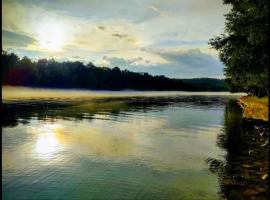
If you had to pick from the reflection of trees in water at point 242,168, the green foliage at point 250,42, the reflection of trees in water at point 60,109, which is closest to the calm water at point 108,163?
the reflection of trees in water at point 242,168

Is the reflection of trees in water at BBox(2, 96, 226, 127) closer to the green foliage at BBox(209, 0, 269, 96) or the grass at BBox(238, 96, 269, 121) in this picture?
the grass at BBox(238, 96, 269, 121)

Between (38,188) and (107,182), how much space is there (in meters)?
4.19

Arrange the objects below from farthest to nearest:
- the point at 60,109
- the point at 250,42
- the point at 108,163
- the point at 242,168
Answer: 1. the point at 60,109
2. the point at 250,42
3. the point at 108,163
4. the point at 242,168

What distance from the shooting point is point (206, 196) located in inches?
806

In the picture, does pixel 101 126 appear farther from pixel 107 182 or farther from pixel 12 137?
pixel 107 182

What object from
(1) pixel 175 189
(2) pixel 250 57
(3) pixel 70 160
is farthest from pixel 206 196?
(2) pixel 250 57

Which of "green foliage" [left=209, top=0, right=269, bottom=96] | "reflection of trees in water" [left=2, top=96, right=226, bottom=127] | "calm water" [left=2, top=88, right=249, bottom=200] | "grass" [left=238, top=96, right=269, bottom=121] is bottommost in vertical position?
"calm water" [left=2, top=88, right=249, bottom=200]

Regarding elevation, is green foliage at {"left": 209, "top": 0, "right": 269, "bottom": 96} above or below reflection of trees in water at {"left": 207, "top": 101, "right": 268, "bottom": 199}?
above

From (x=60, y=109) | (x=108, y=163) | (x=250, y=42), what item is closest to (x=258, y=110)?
(x=250, y=42)

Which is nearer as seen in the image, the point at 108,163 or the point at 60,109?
the point at 108,163

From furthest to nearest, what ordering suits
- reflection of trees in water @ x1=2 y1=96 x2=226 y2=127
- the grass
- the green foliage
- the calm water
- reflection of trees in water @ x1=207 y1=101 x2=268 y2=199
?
reflection of trees in water @ x1=2 y1=96 x2=226 y2=127 < the grass < the green foliage < the calm water < reflection of trees in water @ x1=207 y1=101 x2=268 y2=199

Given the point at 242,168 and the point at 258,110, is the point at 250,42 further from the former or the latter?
the point at 258,110

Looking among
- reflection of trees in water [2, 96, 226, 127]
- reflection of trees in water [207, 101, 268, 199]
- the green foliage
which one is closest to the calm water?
reflection of trees in water [207, 101, 268, 199]

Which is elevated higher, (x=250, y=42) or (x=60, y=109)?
(x=250, y=42)
